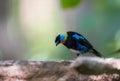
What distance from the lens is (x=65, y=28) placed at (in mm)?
3520

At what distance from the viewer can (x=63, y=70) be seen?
194 cm

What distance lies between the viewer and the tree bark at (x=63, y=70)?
5.92ft

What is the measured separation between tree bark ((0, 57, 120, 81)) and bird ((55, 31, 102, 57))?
0.22 meters

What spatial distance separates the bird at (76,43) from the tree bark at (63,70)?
0.22 meters

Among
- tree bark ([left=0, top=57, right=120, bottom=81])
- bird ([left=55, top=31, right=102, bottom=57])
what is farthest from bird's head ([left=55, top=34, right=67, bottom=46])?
tree bark ([left=0, top=57, right=120, bottom=81])

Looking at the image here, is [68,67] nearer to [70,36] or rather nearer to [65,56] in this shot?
[70,36]

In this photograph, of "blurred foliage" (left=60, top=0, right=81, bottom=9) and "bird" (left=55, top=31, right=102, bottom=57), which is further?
"bird" (left=55, top=31, right=102, bottom=57)

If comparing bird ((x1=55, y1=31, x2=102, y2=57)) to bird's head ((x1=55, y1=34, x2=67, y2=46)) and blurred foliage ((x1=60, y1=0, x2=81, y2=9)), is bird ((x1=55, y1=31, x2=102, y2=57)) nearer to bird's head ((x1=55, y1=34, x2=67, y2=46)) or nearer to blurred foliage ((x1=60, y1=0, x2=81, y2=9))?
bird's head ((x1=55, y1=34, x2=67, y2=46))

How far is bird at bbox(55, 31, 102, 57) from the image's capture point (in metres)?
2.19

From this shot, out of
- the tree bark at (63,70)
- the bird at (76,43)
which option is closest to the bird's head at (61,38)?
the bird at (76,43)

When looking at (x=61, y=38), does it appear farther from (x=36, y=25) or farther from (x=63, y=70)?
(x=36, y=25)

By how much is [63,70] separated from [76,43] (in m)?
0.34

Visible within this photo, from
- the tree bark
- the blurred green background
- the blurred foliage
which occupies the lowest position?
Answer: the blurred green background

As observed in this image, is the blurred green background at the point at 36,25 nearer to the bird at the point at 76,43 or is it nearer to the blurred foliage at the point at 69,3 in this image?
the bird at the point at 76,43
